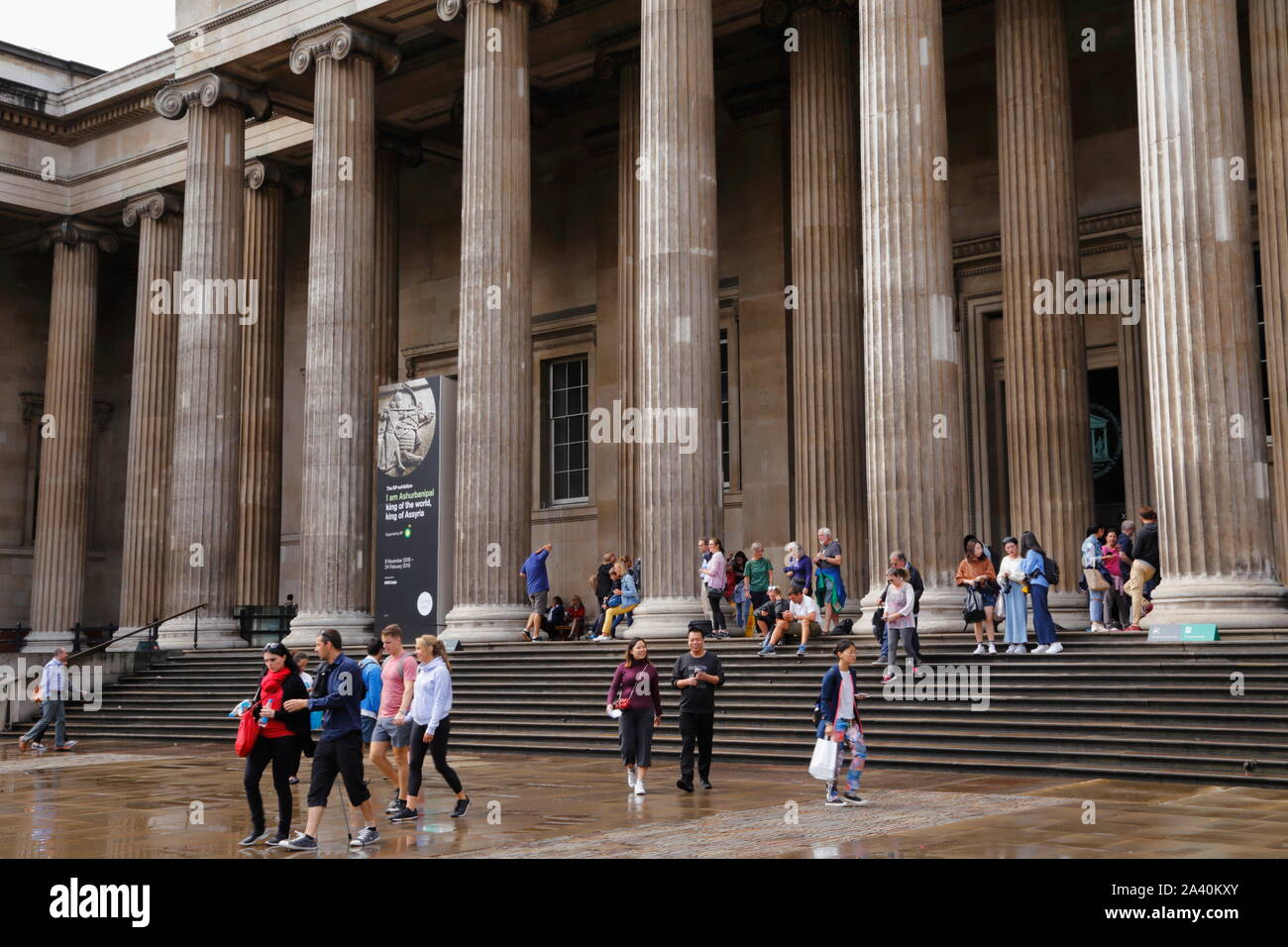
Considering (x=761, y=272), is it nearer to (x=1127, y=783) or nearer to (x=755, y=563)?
(x=755, y=563)

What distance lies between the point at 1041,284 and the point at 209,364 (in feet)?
55.7

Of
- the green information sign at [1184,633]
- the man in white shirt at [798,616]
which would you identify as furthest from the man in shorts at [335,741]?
the green information sign at [1184,633]

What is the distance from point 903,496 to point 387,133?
1836 centimetres

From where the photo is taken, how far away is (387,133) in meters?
32.8

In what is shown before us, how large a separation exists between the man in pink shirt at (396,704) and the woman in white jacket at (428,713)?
150 mm

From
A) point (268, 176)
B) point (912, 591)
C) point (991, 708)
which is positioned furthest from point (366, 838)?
point (268, 176)

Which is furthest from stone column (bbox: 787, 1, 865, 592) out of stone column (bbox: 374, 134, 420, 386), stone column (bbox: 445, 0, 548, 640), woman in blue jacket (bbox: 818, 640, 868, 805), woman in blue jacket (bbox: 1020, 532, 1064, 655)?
woman in blue jacket (bbox: 818, 640, 868, 805)

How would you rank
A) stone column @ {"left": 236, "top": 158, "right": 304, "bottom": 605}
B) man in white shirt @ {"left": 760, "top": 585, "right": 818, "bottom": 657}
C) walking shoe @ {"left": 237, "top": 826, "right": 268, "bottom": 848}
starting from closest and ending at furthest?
walking shoe @ {"left": 237, "top": 826, "right": 268, "bottom": 848}
man in white shirt @ {"left": 760, "top": 585, "right": 818, "bottom": 657}
stone column @ {"left": 236, "top": 158, "right": 304, "bottom": 605}

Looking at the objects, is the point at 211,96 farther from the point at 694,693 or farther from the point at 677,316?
the point at 694,693

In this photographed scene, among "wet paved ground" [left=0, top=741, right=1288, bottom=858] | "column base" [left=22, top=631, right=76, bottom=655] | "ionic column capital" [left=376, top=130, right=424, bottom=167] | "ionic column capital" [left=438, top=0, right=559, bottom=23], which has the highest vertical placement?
"ionic column capital" [left=438, top=0, right=559, bottom=23]

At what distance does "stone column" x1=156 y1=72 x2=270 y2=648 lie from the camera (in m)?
28.8

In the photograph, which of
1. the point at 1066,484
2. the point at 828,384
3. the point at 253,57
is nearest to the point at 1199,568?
the point at 1066,484

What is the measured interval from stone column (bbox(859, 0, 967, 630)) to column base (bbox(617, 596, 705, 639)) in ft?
10.3

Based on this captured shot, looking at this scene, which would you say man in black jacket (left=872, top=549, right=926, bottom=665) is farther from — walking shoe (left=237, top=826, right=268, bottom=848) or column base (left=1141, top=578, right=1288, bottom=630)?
walking shoe (left=237, top=826, right=268, bottom=848)
